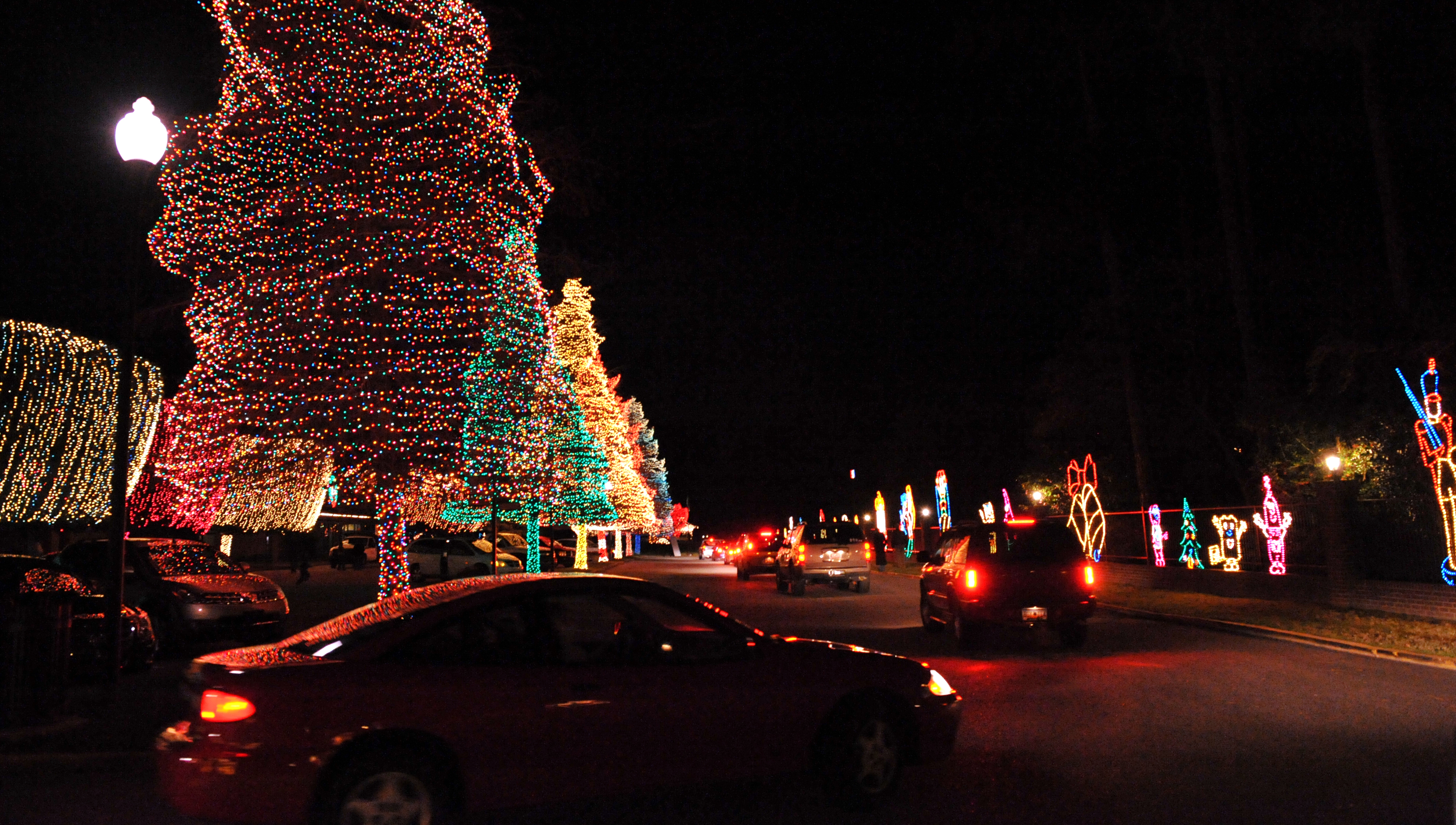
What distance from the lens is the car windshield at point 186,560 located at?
16125mm

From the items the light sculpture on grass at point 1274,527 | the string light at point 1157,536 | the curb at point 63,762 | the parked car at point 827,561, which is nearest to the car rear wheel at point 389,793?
the curb at point 63,762

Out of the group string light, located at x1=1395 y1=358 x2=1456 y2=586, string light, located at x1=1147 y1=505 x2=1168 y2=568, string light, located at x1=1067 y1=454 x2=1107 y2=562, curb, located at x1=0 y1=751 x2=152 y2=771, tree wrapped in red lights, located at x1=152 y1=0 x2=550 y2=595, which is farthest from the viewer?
string light, located at x1=1067 y1=454 x2=1107 y2=562

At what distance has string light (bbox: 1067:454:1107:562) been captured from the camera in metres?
33.0

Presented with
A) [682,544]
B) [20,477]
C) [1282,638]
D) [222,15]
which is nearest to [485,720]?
[1282,638]

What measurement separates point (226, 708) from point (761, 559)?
33555 millimetres

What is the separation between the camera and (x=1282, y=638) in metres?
16.7

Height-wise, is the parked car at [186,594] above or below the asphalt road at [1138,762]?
above

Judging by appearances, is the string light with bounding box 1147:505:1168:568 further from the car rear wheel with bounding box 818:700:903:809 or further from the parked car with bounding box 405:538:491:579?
the car rear wheel with bounding box 818:700:903:809

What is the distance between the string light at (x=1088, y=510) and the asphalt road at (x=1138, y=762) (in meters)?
19.1

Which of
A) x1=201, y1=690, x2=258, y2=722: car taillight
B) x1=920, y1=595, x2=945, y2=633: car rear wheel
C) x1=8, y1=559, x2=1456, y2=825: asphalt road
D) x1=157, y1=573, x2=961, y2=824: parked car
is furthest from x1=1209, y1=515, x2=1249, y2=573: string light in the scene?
x1=201, y1=690, x2=258, y2=722: car taillight

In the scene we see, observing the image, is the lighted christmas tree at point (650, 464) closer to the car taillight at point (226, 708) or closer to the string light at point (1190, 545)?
the string light at point (1190, 545)

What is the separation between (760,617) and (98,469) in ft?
80.4

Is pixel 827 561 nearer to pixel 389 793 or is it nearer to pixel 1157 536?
Result: pixel 1157 536

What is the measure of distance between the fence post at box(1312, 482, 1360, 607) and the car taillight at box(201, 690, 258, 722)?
67.6 ft
